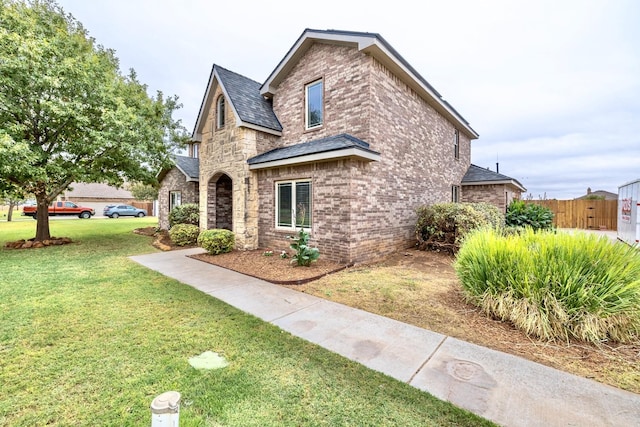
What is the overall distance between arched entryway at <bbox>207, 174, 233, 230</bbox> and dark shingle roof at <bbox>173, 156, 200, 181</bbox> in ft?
10.6

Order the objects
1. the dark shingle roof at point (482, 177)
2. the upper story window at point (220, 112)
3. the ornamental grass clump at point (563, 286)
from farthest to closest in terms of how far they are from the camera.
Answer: the dark shingle roof at point (482, 177) < the upper story window at point (220, 112) < the ornamental grass clump at point (563, 286)

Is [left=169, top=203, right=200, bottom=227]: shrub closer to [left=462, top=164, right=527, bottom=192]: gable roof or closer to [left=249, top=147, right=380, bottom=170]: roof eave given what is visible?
[left=249, top=147, right=380, bottom=170]: roof eave

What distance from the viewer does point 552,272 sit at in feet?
12.9

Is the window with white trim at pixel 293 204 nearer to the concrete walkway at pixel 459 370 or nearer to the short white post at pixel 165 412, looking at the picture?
the concrete walkway at pixel 459 370

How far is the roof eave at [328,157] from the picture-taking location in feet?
23.4

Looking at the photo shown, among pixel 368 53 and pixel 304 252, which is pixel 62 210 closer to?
pixel 304 252

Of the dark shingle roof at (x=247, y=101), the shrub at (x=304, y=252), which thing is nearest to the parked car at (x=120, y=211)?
the dark shingle roof at (x=247, y=101)

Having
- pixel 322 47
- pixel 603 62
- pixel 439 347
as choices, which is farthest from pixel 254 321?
pixel 603 62

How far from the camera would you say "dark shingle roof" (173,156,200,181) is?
1480cm

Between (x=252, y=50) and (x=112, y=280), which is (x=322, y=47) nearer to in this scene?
(x=112, y=280)

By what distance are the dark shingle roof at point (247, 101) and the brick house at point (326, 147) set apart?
58mm

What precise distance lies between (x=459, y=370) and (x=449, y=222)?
732 centimetres

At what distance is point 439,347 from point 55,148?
48.1 ft

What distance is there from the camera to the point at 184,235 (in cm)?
1173
